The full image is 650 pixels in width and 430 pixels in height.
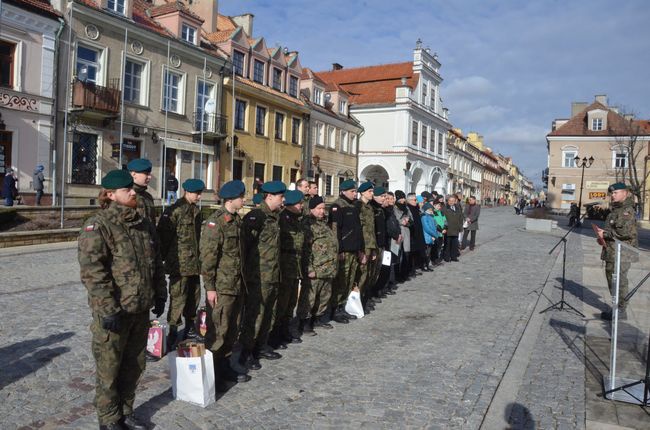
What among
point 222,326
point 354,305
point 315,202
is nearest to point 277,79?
point 354,305

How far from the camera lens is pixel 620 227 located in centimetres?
778

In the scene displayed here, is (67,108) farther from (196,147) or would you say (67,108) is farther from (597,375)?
(597,375)

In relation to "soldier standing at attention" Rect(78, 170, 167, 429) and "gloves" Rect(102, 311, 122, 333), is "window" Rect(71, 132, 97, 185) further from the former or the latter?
"gloves" Rect(102, 311, 122, 333)

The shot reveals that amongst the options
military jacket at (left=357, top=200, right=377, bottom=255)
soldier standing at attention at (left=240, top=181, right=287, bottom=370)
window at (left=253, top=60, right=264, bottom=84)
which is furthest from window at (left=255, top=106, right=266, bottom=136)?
soldier standing at attention at (left=240, top=181, right=287, bottom=370)

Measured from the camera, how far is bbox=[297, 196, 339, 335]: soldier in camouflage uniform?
A: 6.73 m

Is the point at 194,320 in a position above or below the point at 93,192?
below

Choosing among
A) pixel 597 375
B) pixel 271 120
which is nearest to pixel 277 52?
pixel 271 120

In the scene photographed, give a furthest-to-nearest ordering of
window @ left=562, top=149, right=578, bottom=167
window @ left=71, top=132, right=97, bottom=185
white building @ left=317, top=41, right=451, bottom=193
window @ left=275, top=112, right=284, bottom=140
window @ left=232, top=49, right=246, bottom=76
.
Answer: window @ left=562, top=149, right=578, bottom=167
white building @ left=317, top=41, right=451, bottom=193
window @ left=275, top=112, right=284, bottom=140
window @ left=232, top=49, right=246, bottom=76
window @ left=71, top=132, right=97, bottom=185

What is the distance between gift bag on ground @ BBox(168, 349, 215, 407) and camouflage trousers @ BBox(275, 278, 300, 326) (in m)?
1.56

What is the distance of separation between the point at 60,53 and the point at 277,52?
14.8 meters

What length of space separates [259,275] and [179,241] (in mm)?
1214

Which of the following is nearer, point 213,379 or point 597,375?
point 213,379

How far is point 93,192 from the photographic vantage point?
20109mm

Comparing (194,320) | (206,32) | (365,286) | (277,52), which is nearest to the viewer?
(194,320)
